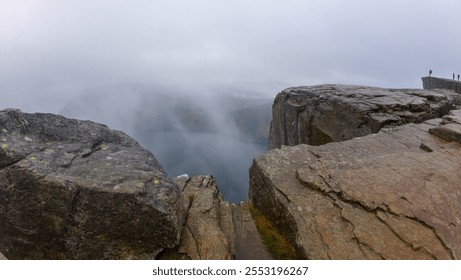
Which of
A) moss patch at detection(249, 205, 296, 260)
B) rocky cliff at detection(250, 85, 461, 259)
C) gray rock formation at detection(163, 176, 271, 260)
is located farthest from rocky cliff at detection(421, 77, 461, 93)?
moss patch at detection(249, 205, 296, 260)

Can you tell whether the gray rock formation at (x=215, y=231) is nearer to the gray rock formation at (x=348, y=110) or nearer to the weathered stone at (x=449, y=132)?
the weathered stone at (x=449, y=132)

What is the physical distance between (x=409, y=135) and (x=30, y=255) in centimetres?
1808

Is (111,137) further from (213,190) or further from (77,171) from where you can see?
(213,190)

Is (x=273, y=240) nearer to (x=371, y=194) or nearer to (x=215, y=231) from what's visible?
(x=215, y=231)

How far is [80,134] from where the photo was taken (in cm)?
1223

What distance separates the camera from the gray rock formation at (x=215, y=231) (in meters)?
9.65

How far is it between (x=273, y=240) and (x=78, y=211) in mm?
6688

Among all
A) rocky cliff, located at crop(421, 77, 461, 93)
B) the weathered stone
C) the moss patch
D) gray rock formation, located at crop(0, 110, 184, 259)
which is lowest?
the moss patch

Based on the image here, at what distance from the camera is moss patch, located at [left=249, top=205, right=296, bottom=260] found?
9.94 m

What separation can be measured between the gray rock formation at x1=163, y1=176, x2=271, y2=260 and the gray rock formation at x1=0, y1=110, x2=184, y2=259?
0.82 meters

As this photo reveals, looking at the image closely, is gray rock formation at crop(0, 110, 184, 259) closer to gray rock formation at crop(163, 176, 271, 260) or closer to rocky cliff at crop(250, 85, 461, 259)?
gray rock formation at crop(163, 176, 271, 260)

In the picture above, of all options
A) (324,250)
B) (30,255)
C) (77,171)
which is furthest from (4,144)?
(324,250)

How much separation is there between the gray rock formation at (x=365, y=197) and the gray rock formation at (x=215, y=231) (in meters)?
1.11

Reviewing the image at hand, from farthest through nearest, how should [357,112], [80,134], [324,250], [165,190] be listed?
1. [357,112]
2. [80,134]
3. [165,190]
4. [324,250]
